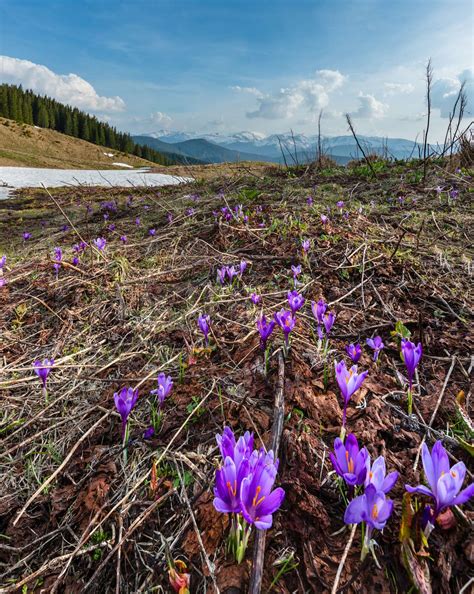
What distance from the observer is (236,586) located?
2.56ft

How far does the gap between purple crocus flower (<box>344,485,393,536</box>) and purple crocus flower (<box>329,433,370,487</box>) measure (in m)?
0.07

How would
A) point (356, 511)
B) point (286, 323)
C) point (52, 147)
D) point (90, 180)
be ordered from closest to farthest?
point (356, 511), point (286, 323), point (90, 180), point (52, 147)

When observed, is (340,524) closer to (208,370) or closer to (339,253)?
(208,370)

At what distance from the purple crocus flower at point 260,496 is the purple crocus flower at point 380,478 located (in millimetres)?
216

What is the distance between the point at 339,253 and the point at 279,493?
84.7 inches

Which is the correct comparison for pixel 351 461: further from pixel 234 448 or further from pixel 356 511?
pixel 234 448

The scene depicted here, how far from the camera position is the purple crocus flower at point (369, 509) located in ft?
2.22

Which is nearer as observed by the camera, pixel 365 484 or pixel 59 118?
pixel 365 484

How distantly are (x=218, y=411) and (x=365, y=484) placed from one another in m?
0.58

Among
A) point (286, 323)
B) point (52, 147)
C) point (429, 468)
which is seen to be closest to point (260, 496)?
point (429, 468)

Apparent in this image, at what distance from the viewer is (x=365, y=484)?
81 centimetres

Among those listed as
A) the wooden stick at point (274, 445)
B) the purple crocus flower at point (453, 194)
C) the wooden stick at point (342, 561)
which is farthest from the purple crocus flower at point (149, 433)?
the purple crocus flower at point (453, 194)

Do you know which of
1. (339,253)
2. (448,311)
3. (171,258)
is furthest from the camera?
(171,258)

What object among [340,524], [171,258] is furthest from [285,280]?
[340,524]
